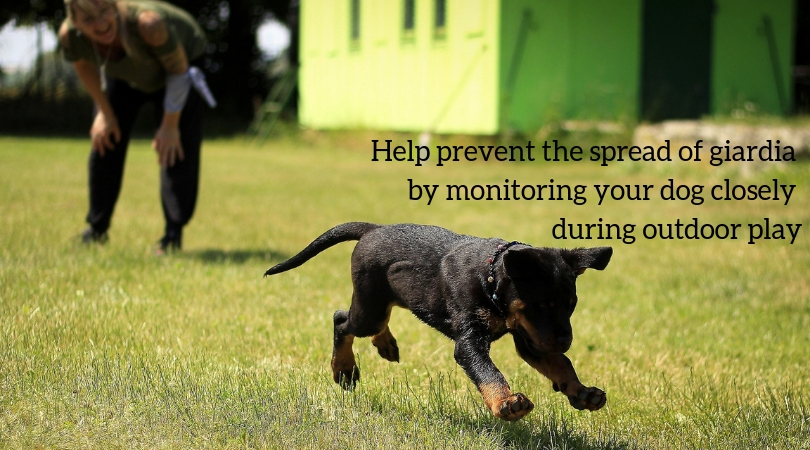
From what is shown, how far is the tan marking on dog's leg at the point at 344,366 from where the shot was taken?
414 centimetres

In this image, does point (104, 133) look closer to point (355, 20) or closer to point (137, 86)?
point (137, 86)

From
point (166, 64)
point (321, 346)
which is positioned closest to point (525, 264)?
point (321, 346)

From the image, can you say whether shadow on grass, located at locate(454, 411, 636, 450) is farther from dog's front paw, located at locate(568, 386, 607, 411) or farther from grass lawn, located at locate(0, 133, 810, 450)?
dog's front paw, located at locate(568, 386, 607, 411)

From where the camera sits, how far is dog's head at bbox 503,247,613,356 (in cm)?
324

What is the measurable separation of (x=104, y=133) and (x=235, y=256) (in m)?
1.35

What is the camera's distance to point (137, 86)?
7.21m

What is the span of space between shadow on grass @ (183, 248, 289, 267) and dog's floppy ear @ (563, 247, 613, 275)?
4111mm

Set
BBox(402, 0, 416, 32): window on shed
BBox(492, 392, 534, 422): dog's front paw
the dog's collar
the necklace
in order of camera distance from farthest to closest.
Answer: BBox(402, 0, 416, 32): window on shed → the necklace → the dog's collar → BBox(492, 392, 534, 422): dog's front paw

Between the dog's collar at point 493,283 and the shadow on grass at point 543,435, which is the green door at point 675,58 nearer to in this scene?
the shadow on grass at point 543,435

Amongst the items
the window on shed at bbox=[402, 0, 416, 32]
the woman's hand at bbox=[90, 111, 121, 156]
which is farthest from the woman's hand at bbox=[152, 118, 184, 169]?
the window on shed at bbox=[402, 0, 416, 32]

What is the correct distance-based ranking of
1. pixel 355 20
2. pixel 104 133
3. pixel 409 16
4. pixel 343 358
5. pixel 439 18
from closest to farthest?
pixel 343 358, pixel 104 133, pixel 439 18, pixel 409 16, pixel 355 20

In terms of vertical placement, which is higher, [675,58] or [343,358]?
[675,58]

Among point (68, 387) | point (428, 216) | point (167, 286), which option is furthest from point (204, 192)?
point (68, 387)

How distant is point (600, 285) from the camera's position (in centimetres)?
721
